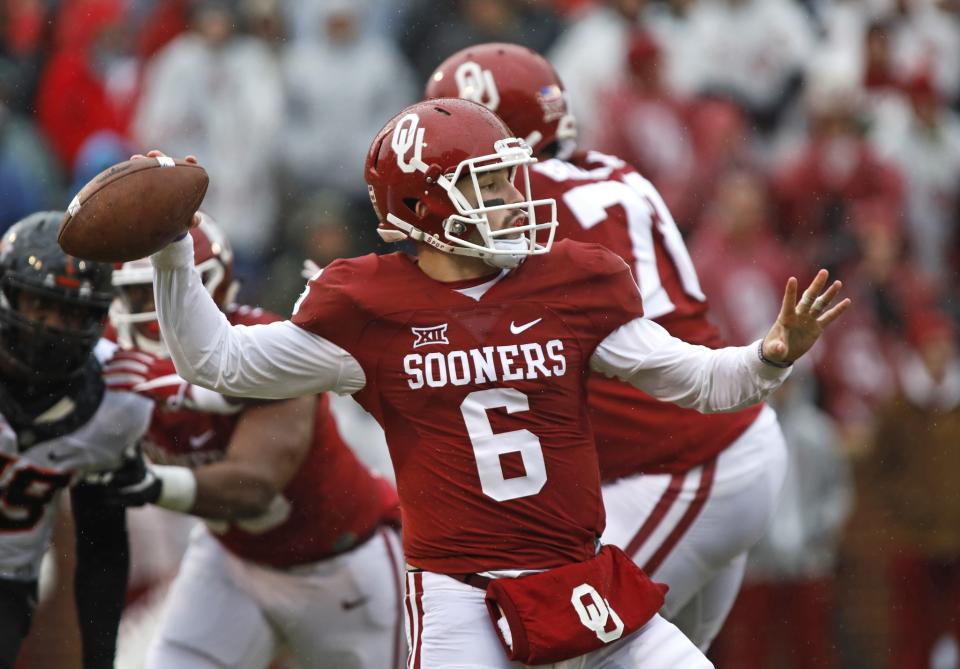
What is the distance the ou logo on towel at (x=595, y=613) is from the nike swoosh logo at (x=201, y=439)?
1.90m

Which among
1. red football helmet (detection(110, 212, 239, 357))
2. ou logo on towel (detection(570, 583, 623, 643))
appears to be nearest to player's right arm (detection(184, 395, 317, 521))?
red football helmet (detection(110, 212, 239, 357))

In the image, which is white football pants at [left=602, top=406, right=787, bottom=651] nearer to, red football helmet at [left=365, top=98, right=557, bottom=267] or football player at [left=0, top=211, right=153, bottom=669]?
red football helmet at [left=365, top=98, right=557, bottom=267]

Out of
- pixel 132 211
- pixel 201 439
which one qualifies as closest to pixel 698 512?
pixel 201 439

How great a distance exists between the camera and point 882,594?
9617mm

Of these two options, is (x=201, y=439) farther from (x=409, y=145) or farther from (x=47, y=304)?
(x=409, y=145)

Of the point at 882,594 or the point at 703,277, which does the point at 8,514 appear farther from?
the point at 882,594

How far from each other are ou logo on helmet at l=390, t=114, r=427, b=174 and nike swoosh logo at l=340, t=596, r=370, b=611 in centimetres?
214

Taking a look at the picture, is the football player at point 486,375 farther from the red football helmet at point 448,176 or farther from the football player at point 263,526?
the football player at point 263,526

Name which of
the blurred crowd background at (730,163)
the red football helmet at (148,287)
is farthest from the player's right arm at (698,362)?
the blurred crowd background at (730,163)

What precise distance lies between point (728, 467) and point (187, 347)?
198 centimetres

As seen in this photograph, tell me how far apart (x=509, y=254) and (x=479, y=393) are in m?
0.34

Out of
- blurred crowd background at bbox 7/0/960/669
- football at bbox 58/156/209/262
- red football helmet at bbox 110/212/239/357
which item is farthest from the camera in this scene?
blurred crowd background at bbox 7/0/960/669

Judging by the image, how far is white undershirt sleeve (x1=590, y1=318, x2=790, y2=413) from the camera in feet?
13.3

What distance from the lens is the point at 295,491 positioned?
219 inches
